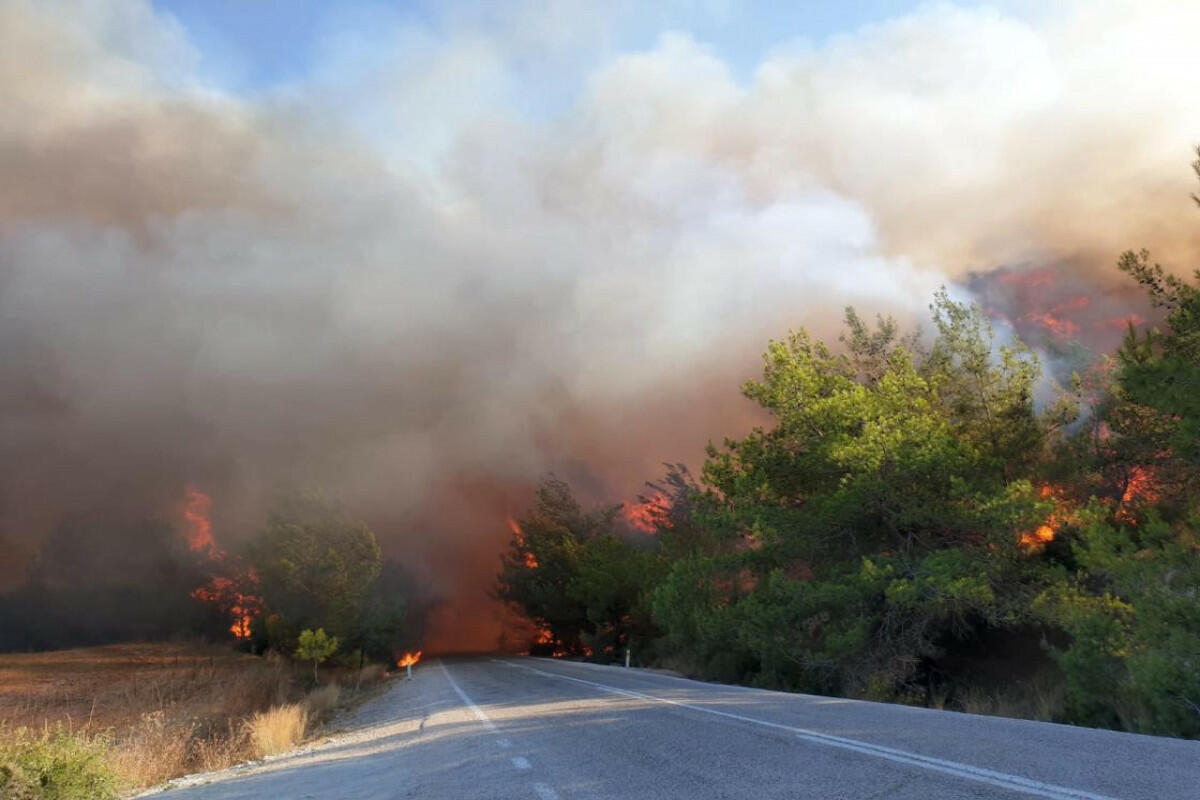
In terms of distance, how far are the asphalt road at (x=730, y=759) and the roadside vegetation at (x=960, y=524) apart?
748 cm

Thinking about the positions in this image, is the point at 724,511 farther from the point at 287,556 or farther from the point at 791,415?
the point at 287,556

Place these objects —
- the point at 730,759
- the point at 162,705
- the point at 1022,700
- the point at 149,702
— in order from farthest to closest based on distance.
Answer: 1. the point at 149,702
2. the point at 162,705
3. the point at 1022,700
4. the point at 730,759

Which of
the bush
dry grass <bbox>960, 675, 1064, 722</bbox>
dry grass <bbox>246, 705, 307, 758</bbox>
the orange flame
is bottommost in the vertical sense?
dry grass <bbox>246, 705, 307, 758</bbox>

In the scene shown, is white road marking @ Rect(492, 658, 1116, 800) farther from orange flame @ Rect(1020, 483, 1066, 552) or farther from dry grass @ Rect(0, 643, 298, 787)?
orange flame @ Rect(1020, 483, 1066, 552)

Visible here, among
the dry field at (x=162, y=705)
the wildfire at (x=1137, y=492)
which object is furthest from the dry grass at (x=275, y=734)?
the wildfire at (x=1137, y=492)

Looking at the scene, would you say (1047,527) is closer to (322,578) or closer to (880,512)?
(880,512)

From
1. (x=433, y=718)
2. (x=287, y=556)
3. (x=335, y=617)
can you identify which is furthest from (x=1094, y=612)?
(x=287, y=556)

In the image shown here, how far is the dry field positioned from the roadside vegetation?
Result: 49.0ft

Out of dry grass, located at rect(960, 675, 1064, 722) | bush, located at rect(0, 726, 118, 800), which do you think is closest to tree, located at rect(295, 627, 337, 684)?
dry grass, located at rect(960, 675, 1064, 722)

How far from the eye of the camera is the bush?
9.23 m

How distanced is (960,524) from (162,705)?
27.1m

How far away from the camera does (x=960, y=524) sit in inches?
966

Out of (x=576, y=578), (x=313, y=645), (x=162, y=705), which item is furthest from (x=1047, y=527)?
(x=576, y=578)

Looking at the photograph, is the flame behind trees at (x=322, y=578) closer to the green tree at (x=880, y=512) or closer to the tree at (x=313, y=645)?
the tree at (x=313, y=645)
